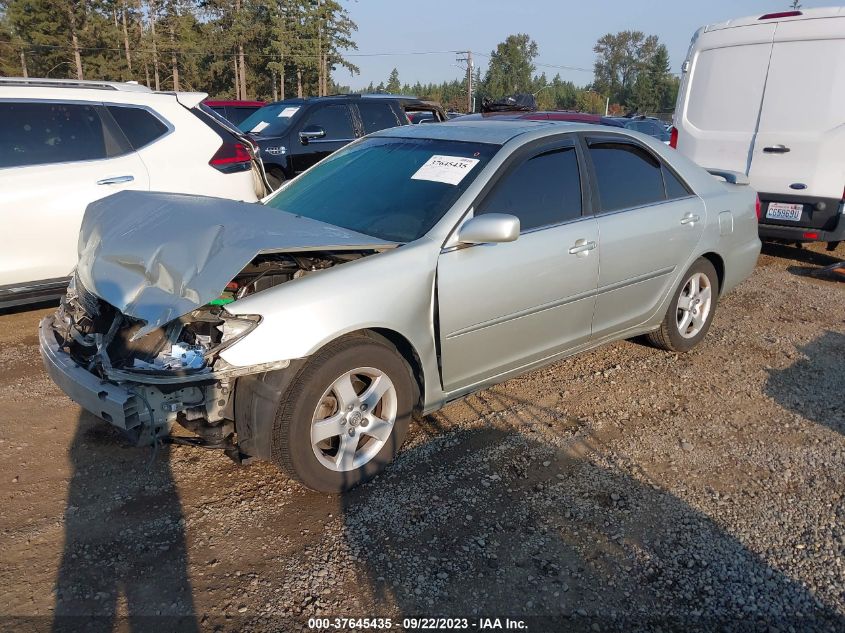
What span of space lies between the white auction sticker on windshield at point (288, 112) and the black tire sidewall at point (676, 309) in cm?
635

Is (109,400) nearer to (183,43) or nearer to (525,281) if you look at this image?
(525,281)

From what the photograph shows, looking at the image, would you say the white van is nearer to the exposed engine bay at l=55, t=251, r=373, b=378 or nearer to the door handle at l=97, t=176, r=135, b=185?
the exposed engine bay at l=55, t=251, r=373, b=378

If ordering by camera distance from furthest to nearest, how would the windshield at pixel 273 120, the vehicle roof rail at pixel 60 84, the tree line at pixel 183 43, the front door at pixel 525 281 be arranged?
the tree line at pixel 183 43 < the windshield at pixel 273 120 < the vehicle roof rail at pixel 60 84 < the front door at pixel 525 281

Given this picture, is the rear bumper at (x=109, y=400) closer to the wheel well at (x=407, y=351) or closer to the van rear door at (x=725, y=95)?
the wheel well at (x=407, y=351)

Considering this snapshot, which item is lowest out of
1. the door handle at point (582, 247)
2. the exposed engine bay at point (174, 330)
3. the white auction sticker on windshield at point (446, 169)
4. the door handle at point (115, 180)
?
the exposed engine bay at point (174, 330)

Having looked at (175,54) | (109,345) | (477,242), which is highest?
(175,54)

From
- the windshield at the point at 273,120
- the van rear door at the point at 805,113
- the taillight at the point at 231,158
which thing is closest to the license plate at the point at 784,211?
the van rear door at the point at 805,113

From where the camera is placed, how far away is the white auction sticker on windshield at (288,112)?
9.17 m

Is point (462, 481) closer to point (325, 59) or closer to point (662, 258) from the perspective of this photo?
point (662, 258)

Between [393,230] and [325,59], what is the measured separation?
54913 mm

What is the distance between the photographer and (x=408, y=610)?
239 centimetres

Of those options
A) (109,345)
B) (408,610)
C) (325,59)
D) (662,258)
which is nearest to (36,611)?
(109,345)

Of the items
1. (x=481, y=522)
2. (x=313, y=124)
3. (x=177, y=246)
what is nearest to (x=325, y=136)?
(x=313, y=124)

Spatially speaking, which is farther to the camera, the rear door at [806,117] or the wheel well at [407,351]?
the rear door at [806,117]
